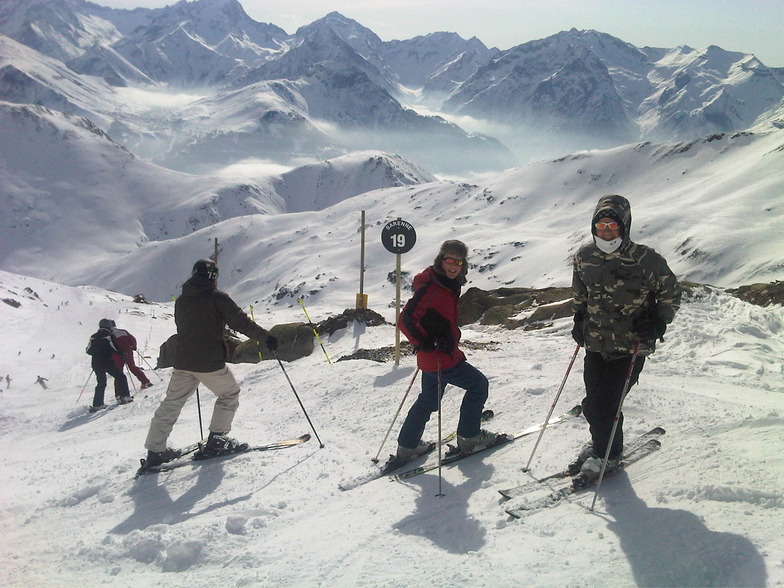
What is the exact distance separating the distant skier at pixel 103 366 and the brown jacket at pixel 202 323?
21.6ft

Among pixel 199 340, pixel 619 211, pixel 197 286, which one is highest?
pixel 619 211

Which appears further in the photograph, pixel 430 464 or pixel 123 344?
pixel 123 344

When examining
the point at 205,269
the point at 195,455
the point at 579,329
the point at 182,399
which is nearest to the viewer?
the point at 579,329

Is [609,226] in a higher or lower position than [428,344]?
higher

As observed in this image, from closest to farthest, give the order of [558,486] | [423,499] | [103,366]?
[558,486], [423,499], [103,366]

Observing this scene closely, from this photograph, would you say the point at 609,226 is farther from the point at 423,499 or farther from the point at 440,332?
the point at 423,499

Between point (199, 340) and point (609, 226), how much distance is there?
180 inches

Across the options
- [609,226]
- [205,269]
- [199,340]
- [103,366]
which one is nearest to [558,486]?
[609,226]

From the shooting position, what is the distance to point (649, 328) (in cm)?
428

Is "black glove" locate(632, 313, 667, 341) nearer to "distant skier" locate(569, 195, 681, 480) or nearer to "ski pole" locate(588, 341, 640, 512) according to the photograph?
"distant skier" locate(569, 195, 681, 480)

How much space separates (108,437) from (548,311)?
10411mm

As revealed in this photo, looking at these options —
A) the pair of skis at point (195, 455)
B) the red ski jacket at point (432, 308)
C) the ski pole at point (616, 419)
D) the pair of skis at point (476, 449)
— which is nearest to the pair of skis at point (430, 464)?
the pair of skis at point (476, 449)

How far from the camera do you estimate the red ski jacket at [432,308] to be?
5.20 meters

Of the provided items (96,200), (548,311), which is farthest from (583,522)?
(96,200)
